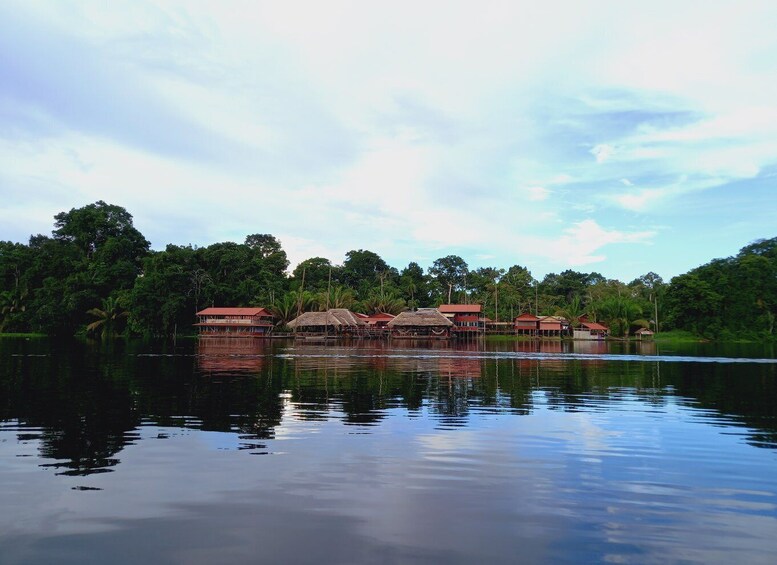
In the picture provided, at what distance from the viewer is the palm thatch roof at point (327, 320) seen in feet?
247

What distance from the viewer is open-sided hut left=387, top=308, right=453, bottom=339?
76.5m

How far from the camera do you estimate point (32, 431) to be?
1121cm

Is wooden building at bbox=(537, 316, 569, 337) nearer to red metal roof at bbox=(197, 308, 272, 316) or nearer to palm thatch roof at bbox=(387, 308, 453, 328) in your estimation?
palm thatch roof at bbox=(387, 308, 453, 328)

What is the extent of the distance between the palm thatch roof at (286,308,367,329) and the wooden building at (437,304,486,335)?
14.3 metres

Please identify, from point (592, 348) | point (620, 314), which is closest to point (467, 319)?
point (620, 314)

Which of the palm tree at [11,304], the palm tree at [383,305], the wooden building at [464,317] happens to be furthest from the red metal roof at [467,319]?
the palm tree at [11,304]

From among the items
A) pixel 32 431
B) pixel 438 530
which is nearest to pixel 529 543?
pixel 438 530

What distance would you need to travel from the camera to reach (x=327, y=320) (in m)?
75.2

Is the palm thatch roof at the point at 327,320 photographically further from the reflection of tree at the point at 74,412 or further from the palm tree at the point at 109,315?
the reflection of tree at the point at 74,412

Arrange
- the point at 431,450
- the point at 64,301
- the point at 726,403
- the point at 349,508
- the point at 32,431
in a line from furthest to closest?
the point at 64,301 → the point at 726,403 → the point at 32,431 → the point at 431,450 → the point at 349,508

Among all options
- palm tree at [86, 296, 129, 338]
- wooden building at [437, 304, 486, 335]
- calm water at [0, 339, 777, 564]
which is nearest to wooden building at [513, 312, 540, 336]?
wooden building at [437, 304, 486, 335]

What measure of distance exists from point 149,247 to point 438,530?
9537 centimetres

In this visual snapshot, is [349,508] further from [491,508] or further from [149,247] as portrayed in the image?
[149,247]

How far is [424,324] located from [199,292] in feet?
115
